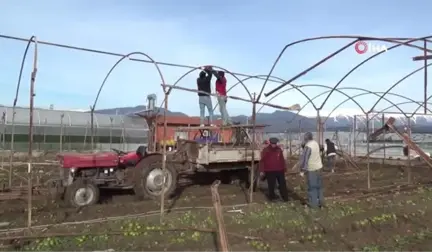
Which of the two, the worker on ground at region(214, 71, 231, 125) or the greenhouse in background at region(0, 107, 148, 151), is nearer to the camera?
the worker on ground at region(214, 71, 231, 125)

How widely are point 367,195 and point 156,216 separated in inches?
249

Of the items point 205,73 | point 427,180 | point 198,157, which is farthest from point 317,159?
point 427,180

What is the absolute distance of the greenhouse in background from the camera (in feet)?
101

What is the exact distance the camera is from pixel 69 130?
3300cm

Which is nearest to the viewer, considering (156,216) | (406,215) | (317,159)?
(156,216)

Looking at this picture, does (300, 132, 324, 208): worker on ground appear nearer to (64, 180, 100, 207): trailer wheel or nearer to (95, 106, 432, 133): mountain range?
(64, 180, 100, 207): trailer wheel

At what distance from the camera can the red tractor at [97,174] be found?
1148 centimetres

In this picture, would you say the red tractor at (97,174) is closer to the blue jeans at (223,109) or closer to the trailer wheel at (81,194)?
the trailer wheel at (81,194)

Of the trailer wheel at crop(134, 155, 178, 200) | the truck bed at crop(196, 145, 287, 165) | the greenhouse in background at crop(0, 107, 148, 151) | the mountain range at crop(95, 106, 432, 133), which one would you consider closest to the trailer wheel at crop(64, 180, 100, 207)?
the trailer wheel at crop(134, 155, 178, 200)

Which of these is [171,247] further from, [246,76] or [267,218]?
[246,76]

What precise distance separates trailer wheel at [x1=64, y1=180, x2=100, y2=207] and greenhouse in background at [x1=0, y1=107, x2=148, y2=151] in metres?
18.0

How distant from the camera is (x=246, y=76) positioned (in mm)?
13750

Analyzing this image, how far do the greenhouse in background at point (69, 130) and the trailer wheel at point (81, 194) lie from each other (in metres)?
18.0

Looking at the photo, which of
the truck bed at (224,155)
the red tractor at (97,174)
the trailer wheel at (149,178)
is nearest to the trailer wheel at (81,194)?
the red tractor at (97,174)
